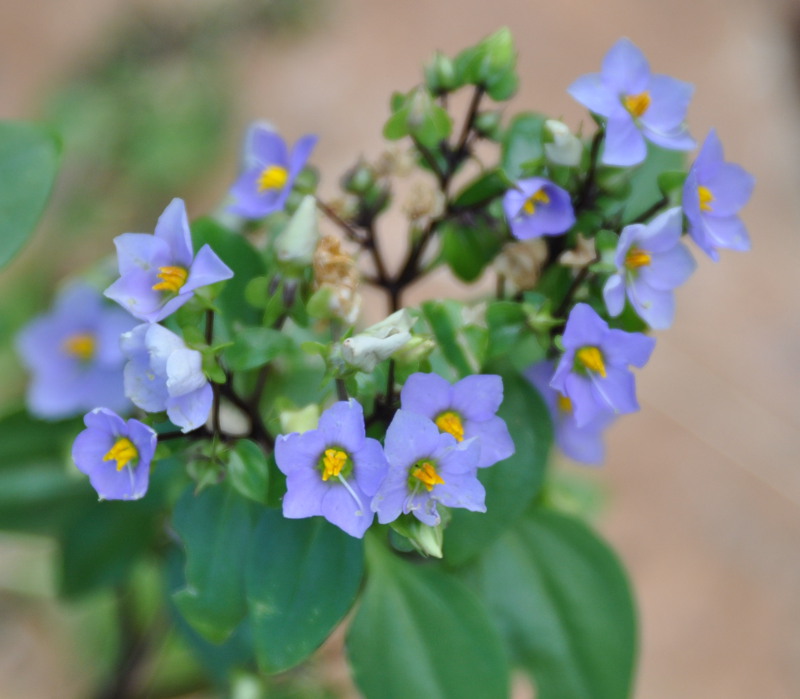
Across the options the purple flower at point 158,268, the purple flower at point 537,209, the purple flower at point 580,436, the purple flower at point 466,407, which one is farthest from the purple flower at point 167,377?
the purple flower at point 580,436

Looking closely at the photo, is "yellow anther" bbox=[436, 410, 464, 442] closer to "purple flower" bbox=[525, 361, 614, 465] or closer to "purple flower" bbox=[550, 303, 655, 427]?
"purple flower" bbox=[550, 303, 655, 427]

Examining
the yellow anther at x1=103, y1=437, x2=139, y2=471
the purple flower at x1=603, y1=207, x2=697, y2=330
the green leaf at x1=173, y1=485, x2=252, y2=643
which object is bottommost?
the green leaf at x1=173, y1=485, x2=252, y2=643

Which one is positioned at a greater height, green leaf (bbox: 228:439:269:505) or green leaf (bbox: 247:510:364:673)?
green leaf (bbox: 228:439:269:505)

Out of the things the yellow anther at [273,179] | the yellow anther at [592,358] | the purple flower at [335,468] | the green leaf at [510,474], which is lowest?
the green leaf at [510,474]

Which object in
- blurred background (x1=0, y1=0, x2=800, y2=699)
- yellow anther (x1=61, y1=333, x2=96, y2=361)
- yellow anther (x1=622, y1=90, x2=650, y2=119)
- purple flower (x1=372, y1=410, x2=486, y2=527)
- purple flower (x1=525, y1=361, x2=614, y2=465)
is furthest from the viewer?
blurred background (x1=0, y1=0, x2=800, y2=699)

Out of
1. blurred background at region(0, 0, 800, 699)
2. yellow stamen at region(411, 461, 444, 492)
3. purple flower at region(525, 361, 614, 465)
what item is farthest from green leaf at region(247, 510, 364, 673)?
blurred background at region(0, 0, 800, 699)

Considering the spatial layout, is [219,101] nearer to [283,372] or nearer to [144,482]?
[283,372]

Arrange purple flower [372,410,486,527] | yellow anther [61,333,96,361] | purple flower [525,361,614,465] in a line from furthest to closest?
yellow anther [61,333,96,361] → purple flower [525,361,614,465] → purple flower [372,410,486,527]

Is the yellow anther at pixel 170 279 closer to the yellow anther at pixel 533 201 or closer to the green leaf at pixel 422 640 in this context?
the yellow anther at pixel 533 201
